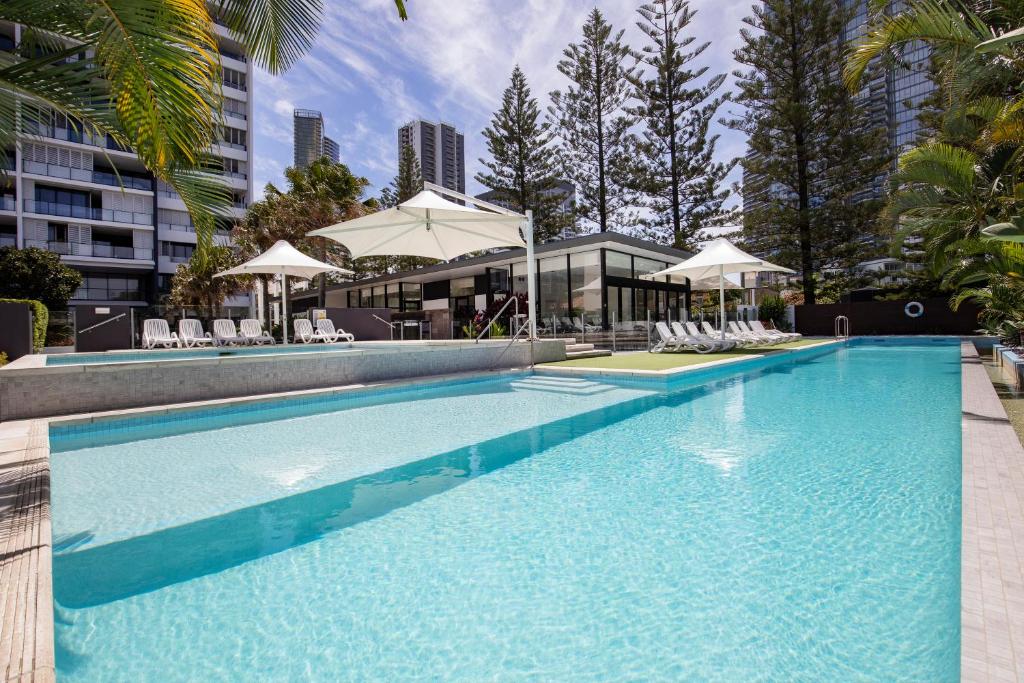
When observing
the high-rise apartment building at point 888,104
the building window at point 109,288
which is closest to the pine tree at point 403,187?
the building window at point 109,288

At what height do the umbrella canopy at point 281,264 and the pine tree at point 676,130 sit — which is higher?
the pine tree at point 676,130

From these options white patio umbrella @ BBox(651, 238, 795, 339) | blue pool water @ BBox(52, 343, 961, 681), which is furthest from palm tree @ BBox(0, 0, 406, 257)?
white patio umbrella @ BBox(651, 238, 795, 339)

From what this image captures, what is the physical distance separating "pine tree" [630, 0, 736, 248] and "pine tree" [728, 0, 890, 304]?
1.77 metres

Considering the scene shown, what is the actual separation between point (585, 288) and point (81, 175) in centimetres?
2800

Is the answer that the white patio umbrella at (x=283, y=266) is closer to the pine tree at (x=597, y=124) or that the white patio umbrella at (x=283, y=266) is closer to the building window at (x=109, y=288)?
the pine tree at (x=597, y=124)

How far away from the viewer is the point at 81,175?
26656 millimetres

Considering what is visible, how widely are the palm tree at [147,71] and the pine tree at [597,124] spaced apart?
23.2 meters

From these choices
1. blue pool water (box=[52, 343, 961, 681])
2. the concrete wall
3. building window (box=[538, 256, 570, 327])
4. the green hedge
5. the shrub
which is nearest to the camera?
blue pool water (box=[52, 343, 961, 681])

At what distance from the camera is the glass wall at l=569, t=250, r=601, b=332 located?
650 inches

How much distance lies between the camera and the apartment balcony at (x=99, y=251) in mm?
25578

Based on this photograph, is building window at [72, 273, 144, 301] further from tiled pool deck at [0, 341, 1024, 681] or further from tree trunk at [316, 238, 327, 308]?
tiled pool deck at [0, 341, 1024, 681]

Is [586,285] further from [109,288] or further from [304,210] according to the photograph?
[109,288]

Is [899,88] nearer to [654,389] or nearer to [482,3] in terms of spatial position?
[482,3]

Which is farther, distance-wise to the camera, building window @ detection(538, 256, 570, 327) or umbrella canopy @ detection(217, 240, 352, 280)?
building window @ detection(538, 256, 570, 327)
